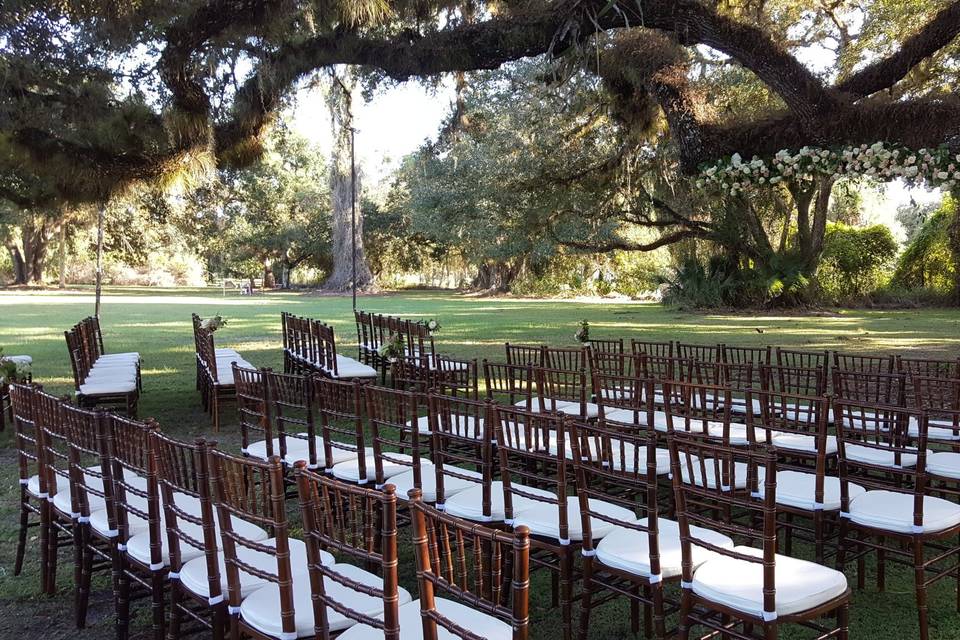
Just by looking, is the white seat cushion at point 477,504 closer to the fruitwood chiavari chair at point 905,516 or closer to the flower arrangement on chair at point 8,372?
the fruitwood chiavari chair at point 905,516

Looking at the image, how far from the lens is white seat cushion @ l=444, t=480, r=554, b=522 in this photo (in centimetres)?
330

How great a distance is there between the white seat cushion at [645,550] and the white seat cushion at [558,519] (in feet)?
0.20

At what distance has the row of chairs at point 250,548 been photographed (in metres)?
1.98

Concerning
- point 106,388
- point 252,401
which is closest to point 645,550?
point 252,401

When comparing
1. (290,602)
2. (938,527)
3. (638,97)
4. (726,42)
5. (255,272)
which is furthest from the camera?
(255,272)

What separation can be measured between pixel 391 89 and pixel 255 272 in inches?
1917

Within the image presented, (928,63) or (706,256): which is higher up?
(928,63)

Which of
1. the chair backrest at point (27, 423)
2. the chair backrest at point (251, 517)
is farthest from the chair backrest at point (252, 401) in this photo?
the chair backrest at point (251, 517)

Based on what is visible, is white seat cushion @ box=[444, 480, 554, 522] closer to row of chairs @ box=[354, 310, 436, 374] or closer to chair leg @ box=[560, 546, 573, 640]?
chair leg @ box=[560, 546, 573, 640]

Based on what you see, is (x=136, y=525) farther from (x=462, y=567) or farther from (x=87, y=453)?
(x=462, y=567)

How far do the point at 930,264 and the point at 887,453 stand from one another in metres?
25.4

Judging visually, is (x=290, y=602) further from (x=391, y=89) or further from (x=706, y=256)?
(x=706, y=256)

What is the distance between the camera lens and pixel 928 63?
10531 mm

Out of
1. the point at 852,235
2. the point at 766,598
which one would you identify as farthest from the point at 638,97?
the point at 852,235
